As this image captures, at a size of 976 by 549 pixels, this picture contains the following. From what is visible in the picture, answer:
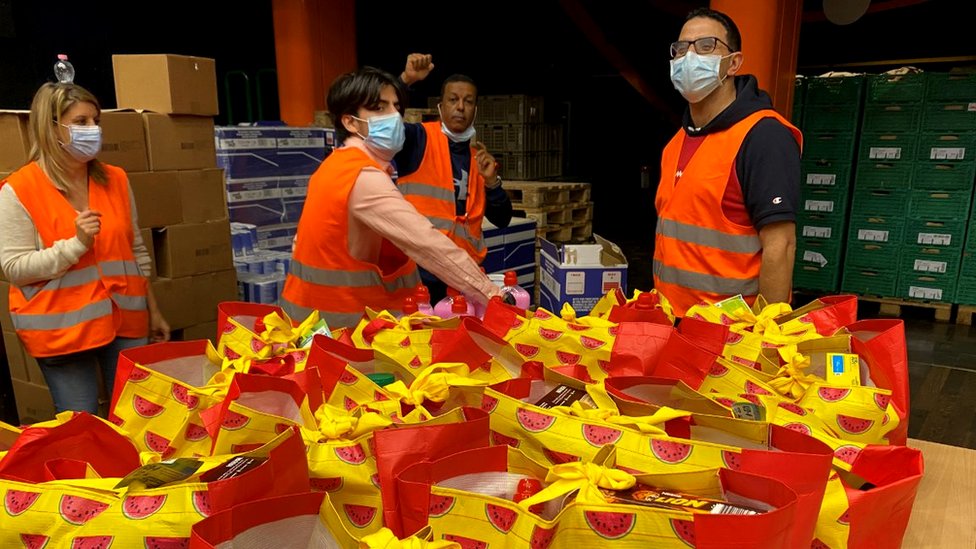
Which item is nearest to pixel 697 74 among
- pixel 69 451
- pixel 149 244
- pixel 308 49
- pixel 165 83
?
pixel 69 451

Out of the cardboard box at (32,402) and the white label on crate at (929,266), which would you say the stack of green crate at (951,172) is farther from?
the cardboard box at (32,402)

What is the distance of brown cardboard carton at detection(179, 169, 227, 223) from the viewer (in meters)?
Result: 4.01

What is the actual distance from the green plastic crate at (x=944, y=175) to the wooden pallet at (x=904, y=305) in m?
1.15

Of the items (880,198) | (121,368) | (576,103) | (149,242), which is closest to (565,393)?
(121,368)

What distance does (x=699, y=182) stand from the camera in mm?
2375

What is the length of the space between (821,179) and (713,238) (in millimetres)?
5223

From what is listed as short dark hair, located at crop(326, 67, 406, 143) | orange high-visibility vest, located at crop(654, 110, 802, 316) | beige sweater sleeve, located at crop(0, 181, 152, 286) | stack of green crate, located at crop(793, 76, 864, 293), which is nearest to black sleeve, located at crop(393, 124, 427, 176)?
short dark hair, located at crop(326, 67, 406, 143)

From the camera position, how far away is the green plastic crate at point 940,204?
6.20 metres

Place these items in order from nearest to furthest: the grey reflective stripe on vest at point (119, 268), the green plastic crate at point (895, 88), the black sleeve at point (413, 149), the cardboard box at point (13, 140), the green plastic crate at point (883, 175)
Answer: the grey reflective stripe on vest at point (119, 268), the cardboard box at point (13, 140), the black sleeve at point (413, 149), the green plastic crate at point (895, 88), the green plastic crate at point (883, 175)

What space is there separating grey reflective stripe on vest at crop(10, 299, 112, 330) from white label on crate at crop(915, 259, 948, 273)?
23.0 feet

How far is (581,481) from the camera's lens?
868 millimetres

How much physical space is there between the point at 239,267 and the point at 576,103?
1060cm

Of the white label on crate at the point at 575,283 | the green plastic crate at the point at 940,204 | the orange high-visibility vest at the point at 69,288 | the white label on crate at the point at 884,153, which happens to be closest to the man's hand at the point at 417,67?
the white label on crate at the point at 575,283

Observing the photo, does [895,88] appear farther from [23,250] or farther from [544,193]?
[23,250]
